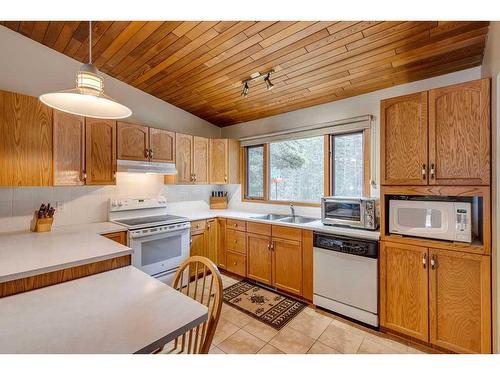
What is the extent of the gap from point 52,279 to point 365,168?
9.50 ft

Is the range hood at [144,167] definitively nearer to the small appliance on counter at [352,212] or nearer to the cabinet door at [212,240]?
the cabinet door at [212,240]

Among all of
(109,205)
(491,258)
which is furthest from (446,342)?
(109,205)

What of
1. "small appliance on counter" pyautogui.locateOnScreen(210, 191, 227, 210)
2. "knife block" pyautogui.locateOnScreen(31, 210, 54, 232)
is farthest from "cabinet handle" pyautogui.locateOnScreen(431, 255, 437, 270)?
"knife block" pyautogui.locateOnScreen(31, 210, 54, 232)

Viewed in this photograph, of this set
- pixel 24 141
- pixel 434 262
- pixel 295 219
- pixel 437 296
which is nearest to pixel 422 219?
pixel 434 262

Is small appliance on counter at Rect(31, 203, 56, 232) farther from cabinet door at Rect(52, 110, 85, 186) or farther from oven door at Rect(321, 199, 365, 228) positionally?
oven door at Rect(321, 199, 365, 228)

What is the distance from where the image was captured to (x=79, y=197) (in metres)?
2.75

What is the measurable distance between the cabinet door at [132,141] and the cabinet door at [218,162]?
1051 mm

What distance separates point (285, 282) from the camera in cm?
275

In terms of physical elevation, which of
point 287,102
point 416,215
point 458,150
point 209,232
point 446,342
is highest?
point 287,102

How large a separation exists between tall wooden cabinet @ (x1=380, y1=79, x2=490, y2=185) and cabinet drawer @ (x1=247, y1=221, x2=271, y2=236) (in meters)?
1.37

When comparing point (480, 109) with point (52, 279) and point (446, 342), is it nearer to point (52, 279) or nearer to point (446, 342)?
point (446, 342)

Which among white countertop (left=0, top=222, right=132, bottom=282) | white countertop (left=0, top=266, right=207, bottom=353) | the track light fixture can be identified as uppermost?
the track light fixture

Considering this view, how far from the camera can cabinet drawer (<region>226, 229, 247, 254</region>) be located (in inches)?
125

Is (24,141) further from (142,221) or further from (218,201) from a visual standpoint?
(218,201)
